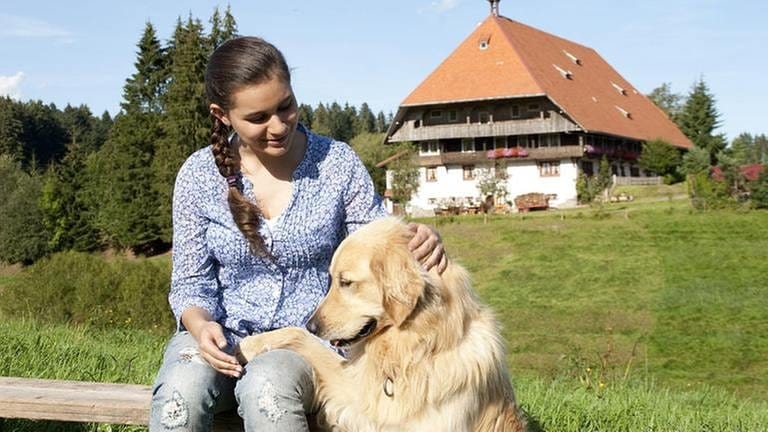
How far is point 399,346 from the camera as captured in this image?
3.04 meters

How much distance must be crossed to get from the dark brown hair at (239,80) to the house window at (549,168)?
1831 inches

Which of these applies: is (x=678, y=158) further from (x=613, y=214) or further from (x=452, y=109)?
(x=613, y=214)

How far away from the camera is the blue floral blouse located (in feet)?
10.6

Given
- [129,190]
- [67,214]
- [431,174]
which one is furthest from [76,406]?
[67,214]

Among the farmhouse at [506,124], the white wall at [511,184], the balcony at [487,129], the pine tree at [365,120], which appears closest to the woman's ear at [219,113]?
the farmhouse at [506,124]

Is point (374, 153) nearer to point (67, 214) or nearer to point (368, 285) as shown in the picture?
point (67, 214)

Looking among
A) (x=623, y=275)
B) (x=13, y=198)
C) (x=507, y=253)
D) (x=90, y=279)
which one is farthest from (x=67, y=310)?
(x=13, y=198)

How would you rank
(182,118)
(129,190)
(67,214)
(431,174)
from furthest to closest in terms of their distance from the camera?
(431,174)
(67,214)
(129,190)
(182,118)

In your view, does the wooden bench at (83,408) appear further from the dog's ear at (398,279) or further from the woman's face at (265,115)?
the woman's face at (265,115)

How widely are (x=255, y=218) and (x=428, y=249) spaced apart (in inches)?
27.9

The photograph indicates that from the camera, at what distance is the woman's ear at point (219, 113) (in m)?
3.24

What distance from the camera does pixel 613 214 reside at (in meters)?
34.2

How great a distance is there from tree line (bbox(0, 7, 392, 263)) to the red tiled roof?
9.80 m

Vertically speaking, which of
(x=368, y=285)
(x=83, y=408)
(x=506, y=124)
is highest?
(x=506, y=124)
